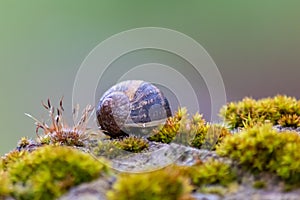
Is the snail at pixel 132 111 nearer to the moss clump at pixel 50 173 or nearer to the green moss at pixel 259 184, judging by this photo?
the moss clump at pixel 50 173

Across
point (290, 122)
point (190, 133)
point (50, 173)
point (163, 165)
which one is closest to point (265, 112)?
point (290, 122)

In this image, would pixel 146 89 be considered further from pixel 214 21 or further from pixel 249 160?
pixel 214 21

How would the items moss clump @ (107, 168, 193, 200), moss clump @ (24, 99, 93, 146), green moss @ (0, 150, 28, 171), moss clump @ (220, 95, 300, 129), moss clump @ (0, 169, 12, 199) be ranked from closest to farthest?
1. moss clump @ (107, 168, 193, 200)
2. moss clump @ (0, 169, 12, 199)
3. green moss @ (0, 150, 28, 171)
4. moss clump @ (24, 99, 93, 146)
5. moss clump @ (220, 95, 300, 129)

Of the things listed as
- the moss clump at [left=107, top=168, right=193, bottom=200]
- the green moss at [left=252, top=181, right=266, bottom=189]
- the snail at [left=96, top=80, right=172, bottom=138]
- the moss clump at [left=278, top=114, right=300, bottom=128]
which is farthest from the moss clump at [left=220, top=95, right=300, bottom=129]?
the moss clump at [left=107, top=168, right=193, bottom=200]

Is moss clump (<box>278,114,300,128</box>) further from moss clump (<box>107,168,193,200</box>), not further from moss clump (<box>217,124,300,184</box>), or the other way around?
moss clump (<box>107,168,193,200</box>)

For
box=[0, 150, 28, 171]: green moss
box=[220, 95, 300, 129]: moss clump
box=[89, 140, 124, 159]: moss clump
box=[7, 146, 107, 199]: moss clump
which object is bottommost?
box=[7, 146, 107, 199]: moss clump

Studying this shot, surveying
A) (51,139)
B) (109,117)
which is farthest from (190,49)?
(51,139)
